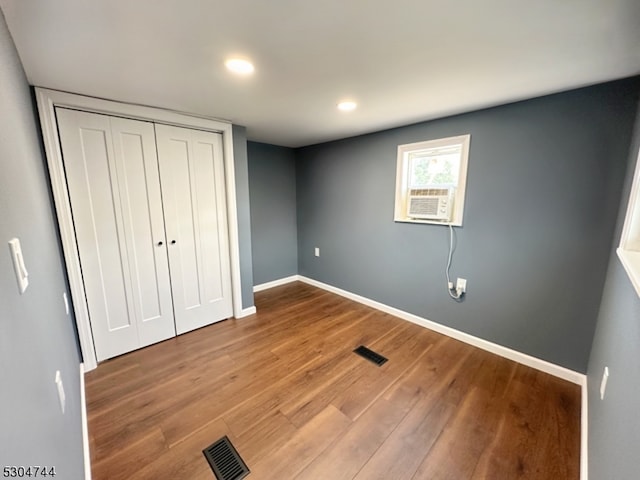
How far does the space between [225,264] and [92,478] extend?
1.83 m

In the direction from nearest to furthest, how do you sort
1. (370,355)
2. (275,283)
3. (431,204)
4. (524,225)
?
(524,225) < (370,355) < (431,204) < (275,283)

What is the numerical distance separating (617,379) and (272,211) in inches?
142

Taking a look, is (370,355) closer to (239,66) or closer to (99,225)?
(239,66)

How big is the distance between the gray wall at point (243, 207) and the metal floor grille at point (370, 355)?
1417mm

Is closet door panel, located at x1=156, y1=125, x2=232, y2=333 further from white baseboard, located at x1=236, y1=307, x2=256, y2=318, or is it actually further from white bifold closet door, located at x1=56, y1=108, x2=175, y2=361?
white baseboard, located at x1=236, y1=307, x2=256, y2=318

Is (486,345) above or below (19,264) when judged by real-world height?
below

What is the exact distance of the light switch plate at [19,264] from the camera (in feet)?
2.32

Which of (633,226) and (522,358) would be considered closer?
(633,226)

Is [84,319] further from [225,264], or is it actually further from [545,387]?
[545,387]

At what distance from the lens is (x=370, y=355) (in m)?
2.31

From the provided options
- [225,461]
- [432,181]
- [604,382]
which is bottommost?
[225,461]

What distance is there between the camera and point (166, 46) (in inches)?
50.4

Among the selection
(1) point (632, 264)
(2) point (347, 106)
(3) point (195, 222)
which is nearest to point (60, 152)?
(3) point (195, 222)

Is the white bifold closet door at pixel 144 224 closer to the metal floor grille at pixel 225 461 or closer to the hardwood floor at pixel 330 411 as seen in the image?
the hardwood floor at pixel 330 411
